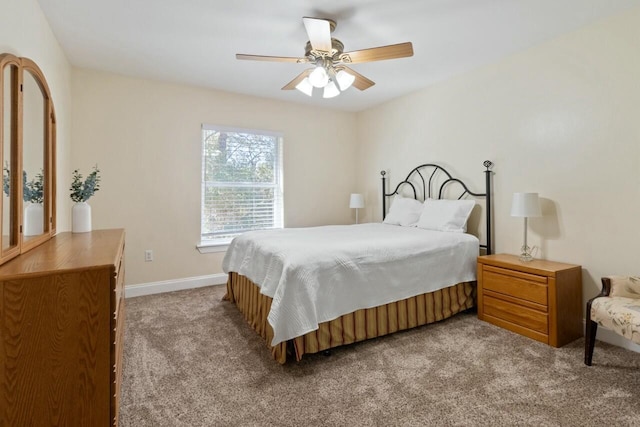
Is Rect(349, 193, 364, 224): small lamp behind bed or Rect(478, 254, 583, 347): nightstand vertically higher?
Rect(349, 193, 364, 224): small lamp behind bed

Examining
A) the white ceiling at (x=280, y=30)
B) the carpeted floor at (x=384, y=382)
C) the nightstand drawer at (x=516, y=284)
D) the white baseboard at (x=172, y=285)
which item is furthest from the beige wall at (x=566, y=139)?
the white baseboard at (x=172, y=285)

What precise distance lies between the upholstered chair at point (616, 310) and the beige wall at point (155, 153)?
3372 mm

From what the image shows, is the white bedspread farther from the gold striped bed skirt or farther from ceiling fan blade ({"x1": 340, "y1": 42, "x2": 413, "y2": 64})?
ceiling fan blade ({"x1": 340, "y1": 42, "x2": 413, "y2": 64})

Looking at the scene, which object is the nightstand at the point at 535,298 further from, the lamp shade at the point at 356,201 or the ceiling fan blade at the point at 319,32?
the ceiling fan blade at the point at 319,32

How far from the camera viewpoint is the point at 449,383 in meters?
1.88

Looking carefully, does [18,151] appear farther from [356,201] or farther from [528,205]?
[356,201]

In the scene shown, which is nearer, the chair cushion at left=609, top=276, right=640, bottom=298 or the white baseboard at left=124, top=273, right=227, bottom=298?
the chair cushion at left=609, top=276, right=640, bottom=298

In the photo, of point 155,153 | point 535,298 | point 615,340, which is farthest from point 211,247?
point 615,340

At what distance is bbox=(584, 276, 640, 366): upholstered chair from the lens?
5.98 feet

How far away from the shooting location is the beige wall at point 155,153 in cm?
339

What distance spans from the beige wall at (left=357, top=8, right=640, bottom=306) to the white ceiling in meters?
0.21

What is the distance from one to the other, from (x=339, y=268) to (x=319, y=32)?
1.62m

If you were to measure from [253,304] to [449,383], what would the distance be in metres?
1.52

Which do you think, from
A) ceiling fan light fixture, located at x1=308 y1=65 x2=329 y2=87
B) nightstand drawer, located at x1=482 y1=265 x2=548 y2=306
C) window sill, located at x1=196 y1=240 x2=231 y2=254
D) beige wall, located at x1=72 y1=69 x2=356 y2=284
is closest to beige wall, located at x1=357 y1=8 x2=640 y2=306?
nightstand drawer, located at x1=482 y1=265 x2=548 y2=306
